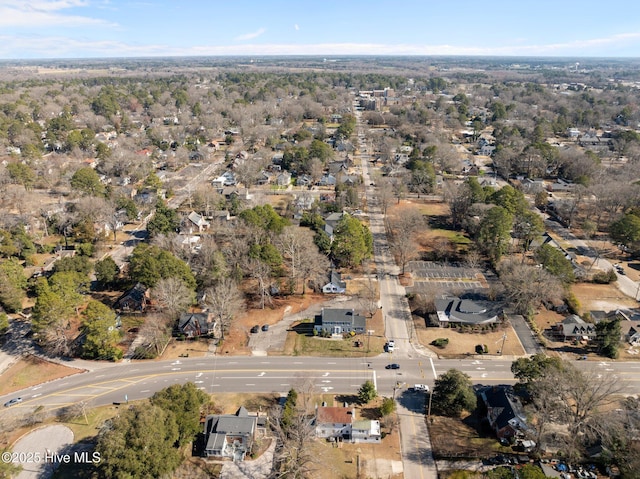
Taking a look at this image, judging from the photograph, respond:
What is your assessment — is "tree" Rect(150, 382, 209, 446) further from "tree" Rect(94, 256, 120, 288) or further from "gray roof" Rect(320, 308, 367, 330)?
"tree" Rect(94, 256, 120, 288)

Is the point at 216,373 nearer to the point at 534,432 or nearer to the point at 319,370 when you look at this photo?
the point at 319,370

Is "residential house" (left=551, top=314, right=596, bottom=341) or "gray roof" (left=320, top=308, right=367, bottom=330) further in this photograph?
"gray roof" (left=320, top=308, right=367, bottom=330)

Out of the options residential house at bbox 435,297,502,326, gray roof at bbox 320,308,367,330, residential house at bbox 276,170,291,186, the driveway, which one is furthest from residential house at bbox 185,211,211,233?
residential house at bbox 435,297,502,326

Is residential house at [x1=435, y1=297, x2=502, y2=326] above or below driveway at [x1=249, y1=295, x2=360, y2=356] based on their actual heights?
above

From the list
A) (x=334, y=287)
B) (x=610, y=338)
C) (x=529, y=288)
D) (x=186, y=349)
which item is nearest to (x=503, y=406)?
(x=610, y=338)

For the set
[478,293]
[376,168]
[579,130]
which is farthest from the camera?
[579,130]

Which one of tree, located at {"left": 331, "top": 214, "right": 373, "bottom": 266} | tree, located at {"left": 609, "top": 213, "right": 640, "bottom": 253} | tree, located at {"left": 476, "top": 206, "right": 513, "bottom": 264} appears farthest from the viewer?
tree, located at {"left": 609, "top": 213, "right": 640, "bottom": 253}

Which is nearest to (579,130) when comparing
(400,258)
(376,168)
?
(376,168)

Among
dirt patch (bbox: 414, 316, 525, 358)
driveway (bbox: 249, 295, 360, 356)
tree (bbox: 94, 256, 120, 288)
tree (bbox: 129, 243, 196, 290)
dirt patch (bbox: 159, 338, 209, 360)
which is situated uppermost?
tree (bbox: 129, 243, 196, 290)
